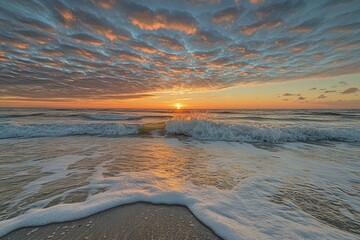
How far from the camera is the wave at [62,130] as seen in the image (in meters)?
10.9

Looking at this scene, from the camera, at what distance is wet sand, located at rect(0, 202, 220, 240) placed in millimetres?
2246

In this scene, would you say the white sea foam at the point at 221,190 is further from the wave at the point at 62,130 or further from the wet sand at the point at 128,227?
the wave at the point at 62,130

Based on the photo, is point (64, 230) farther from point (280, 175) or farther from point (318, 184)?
point (318, 184)

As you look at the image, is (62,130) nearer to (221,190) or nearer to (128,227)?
(128,227)

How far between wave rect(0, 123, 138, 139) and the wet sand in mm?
9373

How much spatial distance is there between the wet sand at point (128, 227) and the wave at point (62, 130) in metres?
9.37

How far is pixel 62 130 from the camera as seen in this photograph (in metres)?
11.8

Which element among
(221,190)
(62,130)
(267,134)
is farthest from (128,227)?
(62,130)

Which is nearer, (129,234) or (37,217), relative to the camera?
(129,234)

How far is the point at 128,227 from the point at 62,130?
466 inches

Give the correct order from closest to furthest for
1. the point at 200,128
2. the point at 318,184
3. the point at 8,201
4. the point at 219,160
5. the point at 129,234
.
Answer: the point at 129,234, the point at 8,201, the point at 318,184, the point at 219,160, the point at 200,128

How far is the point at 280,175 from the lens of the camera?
441 centimetres

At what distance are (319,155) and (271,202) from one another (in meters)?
4.87

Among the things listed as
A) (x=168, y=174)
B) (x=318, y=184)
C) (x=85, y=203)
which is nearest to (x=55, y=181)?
(x=85, y=203)
